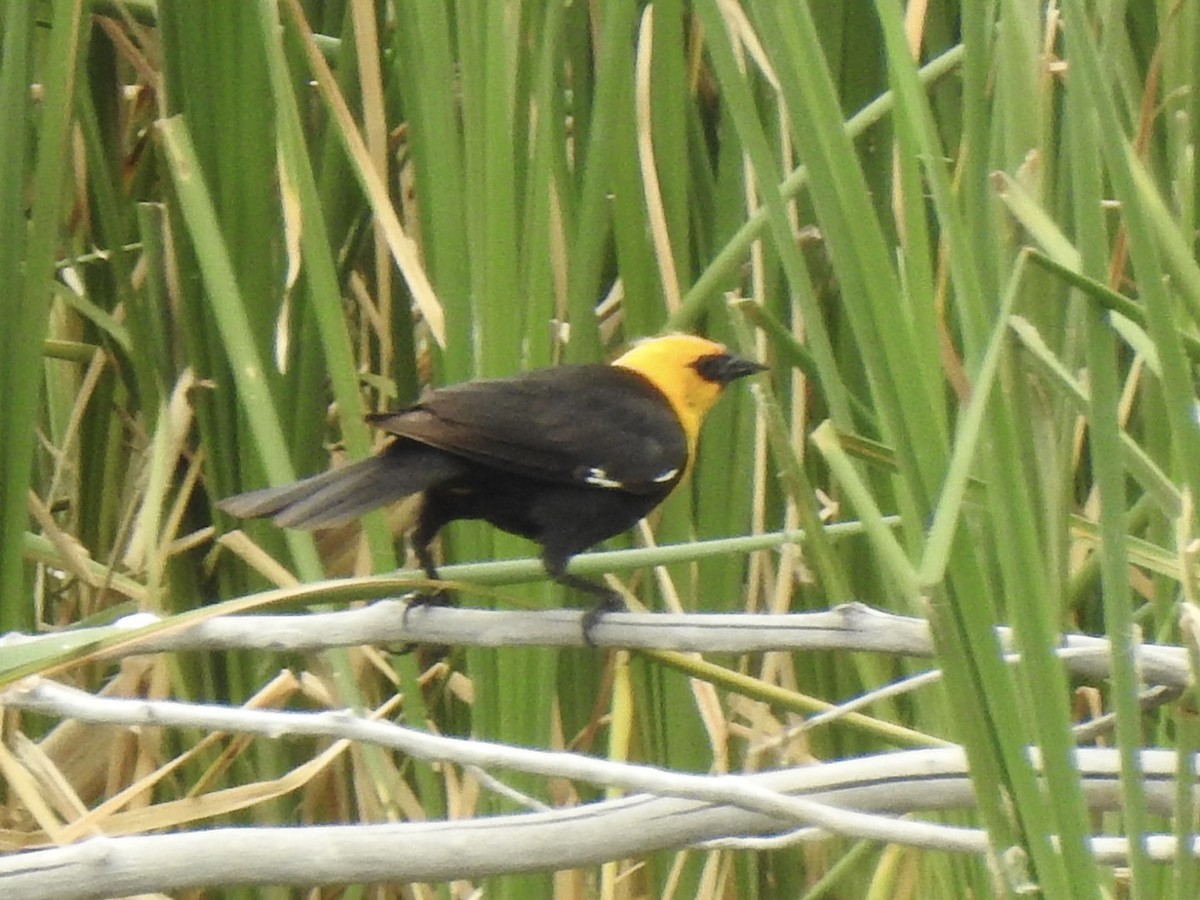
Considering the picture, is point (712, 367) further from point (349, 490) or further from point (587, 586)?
point (349, 490)

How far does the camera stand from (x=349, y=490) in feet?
3.69

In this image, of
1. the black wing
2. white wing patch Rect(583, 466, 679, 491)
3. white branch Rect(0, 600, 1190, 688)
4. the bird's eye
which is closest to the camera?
white branch Rect(0, 600, 1190, 688)

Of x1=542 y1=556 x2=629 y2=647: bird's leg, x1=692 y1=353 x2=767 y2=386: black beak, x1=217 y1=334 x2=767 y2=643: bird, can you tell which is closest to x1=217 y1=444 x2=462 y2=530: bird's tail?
x1=217 y1=334 x2=767 y2=643: bird

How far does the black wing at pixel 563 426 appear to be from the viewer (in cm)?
119

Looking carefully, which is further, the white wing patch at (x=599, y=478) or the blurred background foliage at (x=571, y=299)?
the white wing patch at (x=599, y=478)

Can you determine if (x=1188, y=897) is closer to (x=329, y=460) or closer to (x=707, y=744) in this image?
(x=707, y=744)

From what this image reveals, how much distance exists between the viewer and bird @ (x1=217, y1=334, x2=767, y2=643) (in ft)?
3.75

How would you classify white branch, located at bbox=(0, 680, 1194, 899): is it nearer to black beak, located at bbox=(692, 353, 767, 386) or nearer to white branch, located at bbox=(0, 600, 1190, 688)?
white branch, located at bbox=(0, 600, 1190, 688)

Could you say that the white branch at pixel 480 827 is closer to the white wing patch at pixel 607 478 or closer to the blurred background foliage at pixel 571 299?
the blurred background foliage at pixel 571 299

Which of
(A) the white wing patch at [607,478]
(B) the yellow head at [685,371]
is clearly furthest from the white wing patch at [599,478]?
(B) the yellow head at [685,371]

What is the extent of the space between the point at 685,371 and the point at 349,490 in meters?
0.54

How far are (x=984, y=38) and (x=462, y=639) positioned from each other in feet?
1.49

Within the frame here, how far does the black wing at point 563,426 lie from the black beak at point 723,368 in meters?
0.06

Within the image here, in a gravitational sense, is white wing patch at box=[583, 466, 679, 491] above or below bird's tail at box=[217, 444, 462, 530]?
below
